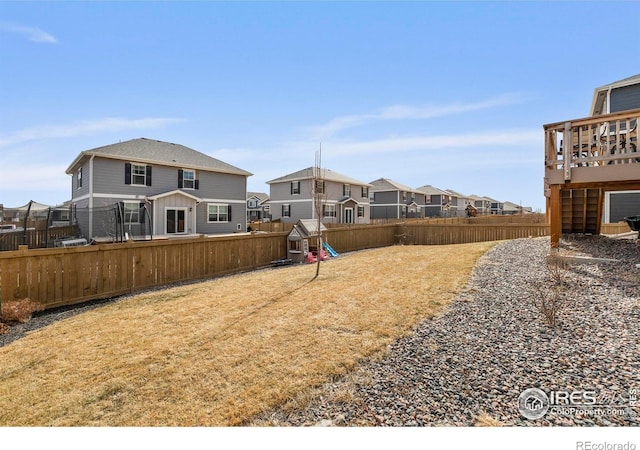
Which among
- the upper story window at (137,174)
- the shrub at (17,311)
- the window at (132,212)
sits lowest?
the shrub at (17,311)

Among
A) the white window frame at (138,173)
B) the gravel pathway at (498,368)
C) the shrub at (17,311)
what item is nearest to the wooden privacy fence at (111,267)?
the shrub at (17,311)

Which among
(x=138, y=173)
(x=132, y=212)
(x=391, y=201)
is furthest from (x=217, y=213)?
(x=391, y=201)

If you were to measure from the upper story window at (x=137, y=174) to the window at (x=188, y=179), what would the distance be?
2.36 meters

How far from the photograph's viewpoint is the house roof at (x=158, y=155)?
1878cm

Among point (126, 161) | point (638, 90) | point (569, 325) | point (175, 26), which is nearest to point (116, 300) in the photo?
point (175, 26)

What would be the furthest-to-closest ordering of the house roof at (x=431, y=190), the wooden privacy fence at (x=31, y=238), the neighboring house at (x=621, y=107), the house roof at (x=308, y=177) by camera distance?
the house roof at (x=431, y=190), the house roof at (x=308, y=177), the neighboring house at (x=621, y=107), the wooden privacy fence at (x=31, y=238)

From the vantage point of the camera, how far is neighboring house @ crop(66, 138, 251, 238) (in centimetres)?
1800

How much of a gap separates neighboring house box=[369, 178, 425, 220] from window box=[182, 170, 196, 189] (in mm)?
30835

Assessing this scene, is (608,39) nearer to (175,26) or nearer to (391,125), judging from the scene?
(391,125)

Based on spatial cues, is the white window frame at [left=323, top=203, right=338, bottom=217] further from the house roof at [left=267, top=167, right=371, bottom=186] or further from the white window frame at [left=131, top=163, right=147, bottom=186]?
the white window frame at [left=131, top=163, right=147, bottom=186]

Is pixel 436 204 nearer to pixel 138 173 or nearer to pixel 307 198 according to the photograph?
pixel 307 198

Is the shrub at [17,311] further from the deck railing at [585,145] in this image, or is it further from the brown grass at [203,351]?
the deck railing at [585,145]

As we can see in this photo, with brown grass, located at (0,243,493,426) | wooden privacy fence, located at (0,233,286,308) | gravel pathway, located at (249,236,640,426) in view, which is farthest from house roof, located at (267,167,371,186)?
gravel pathway, located at (249,236,640,426)

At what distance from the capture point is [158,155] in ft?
69.2
